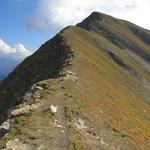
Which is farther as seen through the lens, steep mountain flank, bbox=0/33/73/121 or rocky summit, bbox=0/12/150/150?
steep mountain flank, bbox=0/33/73/121

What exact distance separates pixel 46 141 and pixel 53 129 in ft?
6.87

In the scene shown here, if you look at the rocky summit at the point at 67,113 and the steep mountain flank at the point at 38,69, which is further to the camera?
the steep mountain flank at the point at 38,69

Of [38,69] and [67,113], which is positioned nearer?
[67,113]

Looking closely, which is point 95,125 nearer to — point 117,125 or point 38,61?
point 117,125

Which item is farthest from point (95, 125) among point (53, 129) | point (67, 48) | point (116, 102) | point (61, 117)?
point (67, 48)

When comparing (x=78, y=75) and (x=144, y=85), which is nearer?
(x=78, y=75)

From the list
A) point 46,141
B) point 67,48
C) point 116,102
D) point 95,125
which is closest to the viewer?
point 46,141

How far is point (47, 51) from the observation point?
80.2 meters

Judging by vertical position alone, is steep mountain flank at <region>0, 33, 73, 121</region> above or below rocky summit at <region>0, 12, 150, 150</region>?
above

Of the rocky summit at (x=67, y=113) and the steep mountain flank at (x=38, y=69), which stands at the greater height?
the steep mountain flank at (x=38, y=69)

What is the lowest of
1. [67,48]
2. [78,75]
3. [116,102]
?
[116,102]

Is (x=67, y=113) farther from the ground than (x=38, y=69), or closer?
closer

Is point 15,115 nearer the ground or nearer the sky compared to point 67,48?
nearer the ground

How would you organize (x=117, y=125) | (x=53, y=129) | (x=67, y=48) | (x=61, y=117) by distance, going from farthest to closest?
(x=67, y=48) < (x=117, y=125) < (x=61, y=117) < (x=53, y=129)
